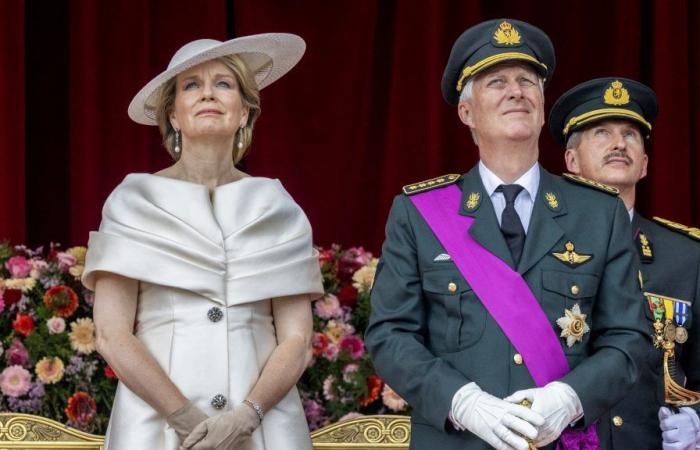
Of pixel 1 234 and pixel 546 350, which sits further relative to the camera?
pixel 1 234

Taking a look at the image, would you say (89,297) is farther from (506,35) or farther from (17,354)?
(506,35)

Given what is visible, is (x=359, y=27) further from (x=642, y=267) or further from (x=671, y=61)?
(x=642, y=267)

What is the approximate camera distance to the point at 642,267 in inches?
165

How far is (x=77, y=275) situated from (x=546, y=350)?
1.69 metres

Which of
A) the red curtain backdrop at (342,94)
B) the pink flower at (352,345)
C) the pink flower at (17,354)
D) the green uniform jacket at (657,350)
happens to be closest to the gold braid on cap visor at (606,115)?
the green uniform jacket at (657,350)

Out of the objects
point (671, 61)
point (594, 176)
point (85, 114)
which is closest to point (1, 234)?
point (85, 114)

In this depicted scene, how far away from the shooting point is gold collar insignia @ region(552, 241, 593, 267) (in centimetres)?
354

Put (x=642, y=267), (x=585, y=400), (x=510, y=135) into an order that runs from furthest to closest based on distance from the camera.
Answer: (x=642, y=267)
(x=510, y=135)
(x=585, y=400)

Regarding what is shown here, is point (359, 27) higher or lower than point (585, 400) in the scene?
higher

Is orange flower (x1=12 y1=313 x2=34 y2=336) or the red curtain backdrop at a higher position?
the red curtain backdrop

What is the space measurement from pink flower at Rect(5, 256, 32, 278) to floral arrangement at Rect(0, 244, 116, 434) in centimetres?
4

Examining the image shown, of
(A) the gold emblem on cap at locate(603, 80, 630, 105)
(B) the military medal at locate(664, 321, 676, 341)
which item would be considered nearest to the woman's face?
(A) the gold emblem on cap at locate(603, 80, 630, 105)

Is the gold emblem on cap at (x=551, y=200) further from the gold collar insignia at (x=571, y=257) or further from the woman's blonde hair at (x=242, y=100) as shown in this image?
the woman's blonde hair at (x=242, y=100)

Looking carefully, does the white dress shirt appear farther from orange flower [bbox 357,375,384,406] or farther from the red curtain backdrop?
the red curtain backdrop
